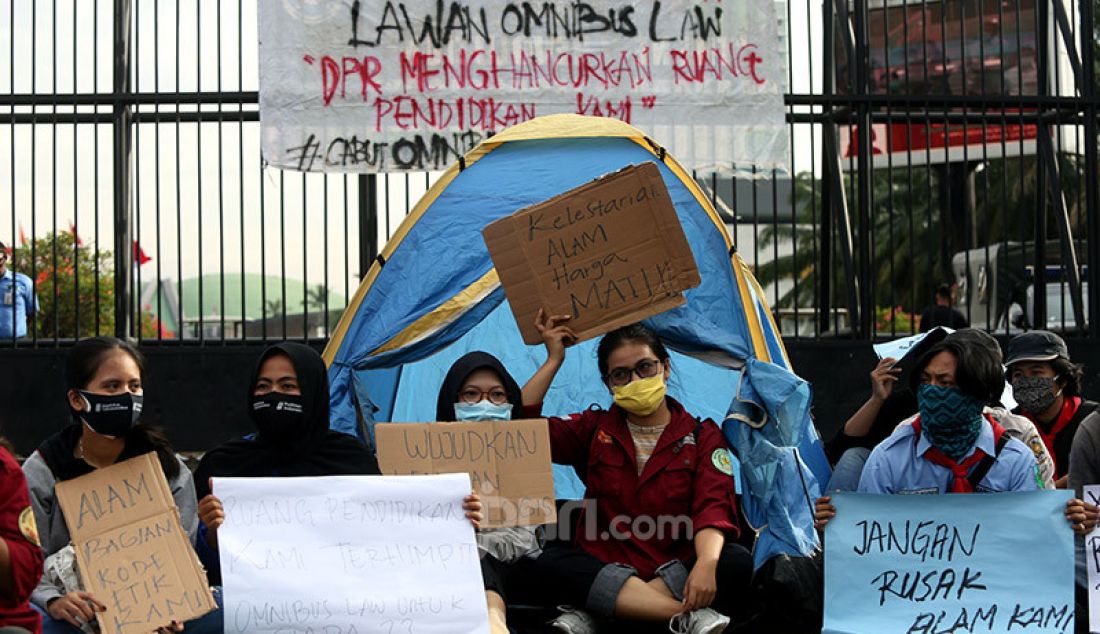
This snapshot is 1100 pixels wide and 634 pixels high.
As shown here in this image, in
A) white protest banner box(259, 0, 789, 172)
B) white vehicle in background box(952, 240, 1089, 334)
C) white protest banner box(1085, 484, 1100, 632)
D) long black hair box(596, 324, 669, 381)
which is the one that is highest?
white protest banner box(259, 0, 789, 172)

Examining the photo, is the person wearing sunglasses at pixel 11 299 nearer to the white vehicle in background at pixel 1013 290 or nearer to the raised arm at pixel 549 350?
the raised arm at pixel 549 350

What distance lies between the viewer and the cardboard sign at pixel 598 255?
561 centimetres

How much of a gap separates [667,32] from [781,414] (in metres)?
3.49

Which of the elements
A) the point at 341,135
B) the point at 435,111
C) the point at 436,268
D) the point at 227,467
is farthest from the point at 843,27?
the point at 227,467

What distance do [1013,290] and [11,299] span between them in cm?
837

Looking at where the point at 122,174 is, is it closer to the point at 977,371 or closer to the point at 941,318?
the point at 941,318

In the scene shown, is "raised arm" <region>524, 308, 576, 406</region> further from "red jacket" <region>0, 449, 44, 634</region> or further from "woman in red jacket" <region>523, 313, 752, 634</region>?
"red jacket" <region>0, 449, 44, 634</region>

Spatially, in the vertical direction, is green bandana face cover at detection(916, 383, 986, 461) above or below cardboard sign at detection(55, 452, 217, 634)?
above

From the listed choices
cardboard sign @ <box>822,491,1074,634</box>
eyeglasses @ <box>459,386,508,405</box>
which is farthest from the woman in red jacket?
cardboard sign @ <box>822,491,1074,634</box>

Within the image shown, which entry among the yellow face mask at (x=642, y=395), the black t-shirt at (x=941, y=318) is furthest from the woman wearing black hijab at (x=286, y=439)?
the black t-shirt at (x=941, y=318)

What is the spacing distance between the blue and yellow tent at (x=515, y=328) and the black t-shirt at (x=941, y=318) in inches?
105

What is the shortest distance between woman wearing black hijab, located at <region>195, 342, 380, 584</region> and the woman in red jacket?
33.1 inches

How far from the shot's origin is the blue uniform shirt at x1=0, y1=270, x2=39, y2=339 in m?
8.95

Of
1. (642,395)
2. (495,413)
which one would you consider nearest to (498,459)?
(495,413)
